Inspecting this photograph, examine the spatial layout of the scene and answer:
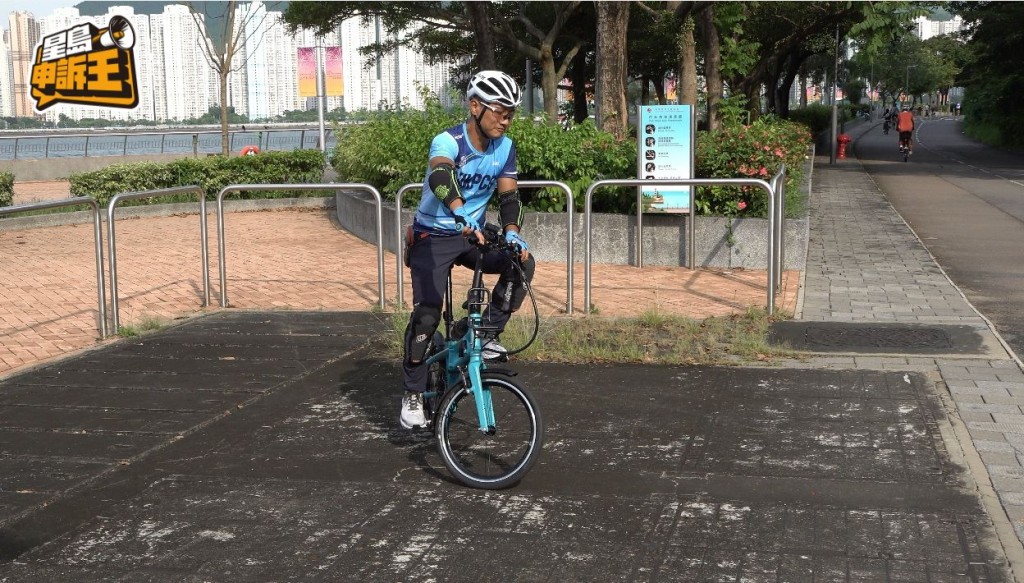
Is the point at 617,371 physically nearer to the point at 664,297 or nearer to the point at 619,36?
the point at 664,297

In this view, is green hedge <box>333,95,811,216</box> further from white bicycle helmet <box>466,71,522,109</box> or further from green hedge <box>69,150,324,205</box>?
white bicycle helmet <box>466,71,522,109</box>

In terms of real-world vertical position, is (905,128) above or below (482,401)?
above

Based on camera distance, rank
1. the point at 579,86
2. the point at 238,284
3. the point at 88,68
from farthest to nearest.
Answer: the point at 579,86 < the point at 88,68 < the point at 238,284

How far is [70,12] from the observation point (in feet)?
119

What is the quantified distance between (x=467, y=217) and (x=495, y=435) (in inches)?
38.7

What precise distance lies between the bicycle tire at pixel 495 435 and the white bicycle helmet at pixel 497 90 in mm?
1210

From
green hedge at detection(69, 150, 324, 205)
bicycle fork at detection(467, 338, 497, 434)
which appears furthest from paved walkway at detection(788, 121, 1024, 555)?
green hedge at detection(69, 150, 324, 205)

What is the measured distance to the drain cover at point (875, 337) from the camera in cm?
788

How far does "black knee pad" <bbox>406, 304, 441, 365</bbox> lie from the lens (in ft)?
18.1

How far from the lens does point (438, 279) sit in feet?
18.1

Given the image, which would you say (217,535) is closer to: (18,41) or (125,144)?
(125,144)

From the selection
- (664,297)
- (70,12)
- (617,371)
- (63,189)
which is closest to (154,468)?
(617,371)

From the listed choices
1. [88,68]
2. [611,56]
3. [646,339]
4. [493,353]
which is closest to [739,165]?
[646,339]

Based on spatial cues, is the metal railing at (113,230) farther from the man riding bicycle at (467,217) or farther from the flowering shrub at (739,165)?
the flowering shrub at (739,165)
